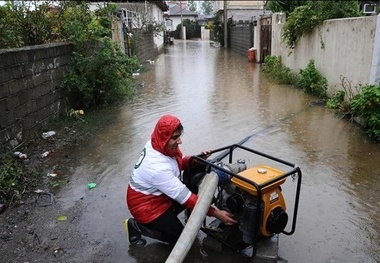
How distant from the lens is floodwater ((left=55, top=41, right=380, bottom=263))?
125 inches

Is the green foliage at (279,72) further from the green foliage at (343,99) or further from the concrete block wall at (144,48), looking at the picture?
the concrete block wall at (144,48)

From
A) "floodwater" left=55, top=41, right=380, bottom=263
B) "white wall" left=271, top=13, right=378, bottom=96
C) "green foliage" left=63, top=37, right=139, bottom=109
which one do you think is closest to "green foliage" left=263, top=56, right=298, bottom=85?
"white wall" left=271, top=13, right=378, bottom=96

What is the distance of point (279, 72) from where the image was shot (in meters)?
11.7

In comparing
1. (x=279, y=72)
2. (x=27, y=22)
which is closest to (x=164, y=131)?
(x=27, y=22)

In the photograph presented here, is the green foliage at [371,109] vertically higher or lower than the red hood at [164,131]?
lower

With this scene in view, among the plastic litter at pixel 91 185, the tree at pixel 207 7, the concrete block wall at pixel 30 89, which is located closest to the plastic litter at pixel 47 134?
the concrete block wall at pixel 30 89

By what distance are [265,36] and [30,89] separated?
1235 cm

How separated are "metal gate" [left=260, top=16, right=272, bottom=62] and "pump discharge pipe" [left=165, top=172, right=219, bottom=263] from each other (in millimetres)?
13584

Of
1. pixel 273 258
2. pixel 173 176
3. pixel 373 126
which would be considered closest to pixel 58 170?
pixel 173 176

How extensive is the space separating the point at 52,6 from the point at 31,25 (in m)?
1.60

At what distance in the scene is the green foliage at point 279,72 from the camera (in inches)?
428

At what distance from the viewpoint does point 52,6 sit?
826cm

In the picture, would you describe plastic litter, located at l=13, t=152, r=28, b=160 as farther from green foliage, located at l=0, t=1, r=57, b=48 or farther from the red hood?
the red hood

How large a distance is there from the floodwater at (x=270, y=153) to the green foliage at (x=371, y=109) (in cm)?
20
